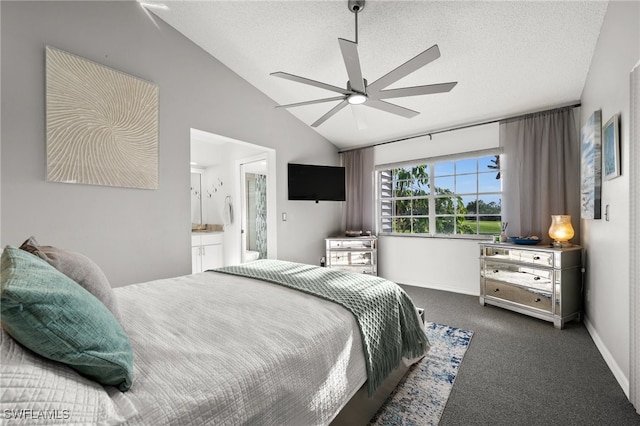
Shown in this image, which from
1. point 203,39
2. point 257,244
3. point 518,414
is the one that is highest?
point 203,39

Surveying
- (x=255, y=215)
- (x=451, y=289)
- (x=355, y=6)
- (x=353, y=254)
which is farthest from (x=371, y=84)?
(x=255, y=215)

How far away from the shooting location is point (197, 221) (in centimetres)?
511

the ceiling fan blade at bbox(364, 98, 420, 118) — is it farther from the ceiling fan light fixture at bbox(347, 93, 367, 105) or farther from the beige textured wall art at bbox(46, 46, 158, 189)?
the beige textured wall art at bbox(46, 46, 158, 189)

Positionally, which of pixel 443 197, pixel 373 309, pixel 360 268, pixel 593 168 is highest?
pixel 593 168

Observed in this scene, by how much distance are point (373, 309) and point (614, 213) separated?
77.9 inches

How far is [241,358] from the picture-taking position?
0.97m

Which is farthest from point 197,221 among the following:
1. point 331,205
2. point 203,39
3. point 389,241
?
point 389,241

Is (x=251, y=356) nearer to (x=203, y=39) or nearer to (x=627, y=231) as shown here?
(x=627, y=231)

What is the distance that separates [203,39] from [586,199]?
417cm

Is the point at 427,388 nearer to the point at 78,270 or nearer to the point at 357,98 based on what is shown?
the point at 78,270

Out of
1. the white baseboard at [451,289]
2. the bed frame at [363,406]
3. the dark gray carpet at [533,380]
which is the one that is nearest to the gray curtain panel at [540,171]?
the white baseboard at [451,289]

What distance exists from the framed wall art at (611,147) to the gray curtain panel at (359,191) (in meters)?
2.94

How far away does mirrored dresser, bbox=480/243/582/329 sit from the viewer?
2721 mm

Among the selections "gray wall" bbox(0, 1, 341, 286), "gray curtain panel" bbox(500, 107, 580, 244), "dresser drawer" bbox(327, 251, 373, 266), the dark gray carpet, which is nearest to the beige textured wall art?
"gray wall" bbox(0, 1, 341, 286)
